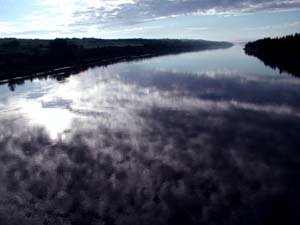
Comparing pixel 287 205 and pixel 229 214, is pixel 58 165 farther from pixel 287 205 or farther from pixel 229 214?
pixel 287 205

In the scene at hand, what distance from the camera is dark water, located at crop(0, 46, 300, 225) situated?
16047 millimetres

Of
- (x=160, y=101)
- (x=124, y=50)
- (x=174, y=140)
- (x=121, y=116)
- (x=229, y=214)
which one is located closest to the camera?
(x=229, y=214)

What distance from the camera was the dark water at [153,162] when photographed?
16047 millimetres

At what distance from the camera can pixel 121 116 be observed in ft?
111

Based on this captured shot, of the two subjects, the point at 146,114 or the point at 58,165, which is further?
the point at 146,114

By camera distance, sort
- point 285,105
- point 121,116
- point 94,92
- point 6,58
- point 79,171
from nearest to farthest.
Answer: point 79,171, point 121,116, point 285,105, point 94,92, point 6,58

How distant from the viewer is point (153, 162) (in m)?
21.6

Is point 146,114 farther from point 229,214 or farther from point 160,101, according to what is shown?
point 229,214

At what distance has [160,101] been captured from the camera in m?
41.1

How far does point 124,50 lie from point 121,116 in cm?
12872

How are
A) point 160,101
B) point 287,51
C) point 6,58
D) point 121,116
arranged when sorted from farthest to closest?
point 287,51 < point 6,58 < point 160,101 < point 121,116

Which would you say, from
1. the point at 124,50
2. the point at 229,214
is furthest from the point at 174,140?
the point at 124,50

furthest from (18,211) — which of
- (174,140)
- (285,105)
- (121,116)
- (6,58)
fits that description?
(6,58)

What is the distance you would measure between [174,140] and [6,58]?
82.8m
